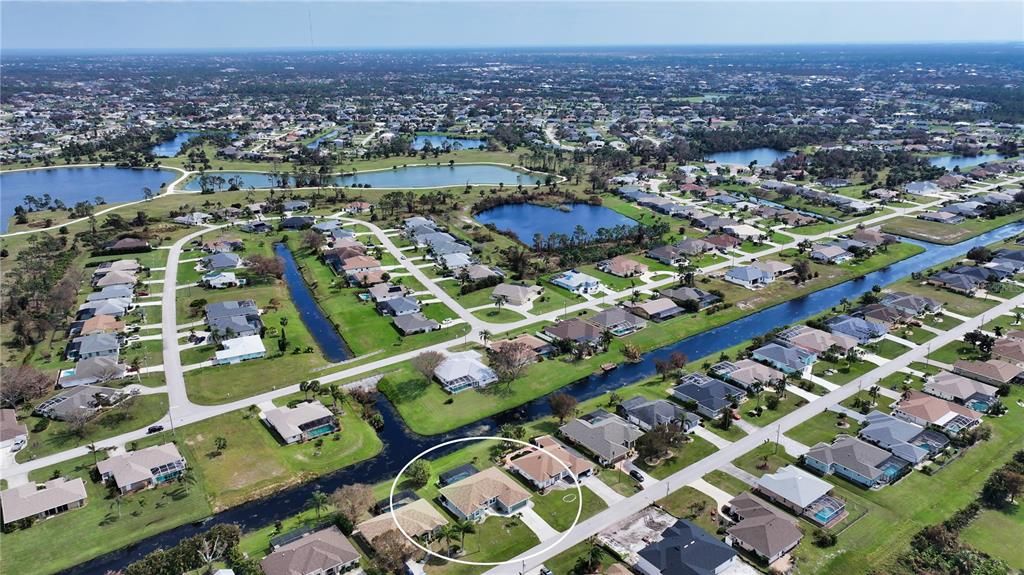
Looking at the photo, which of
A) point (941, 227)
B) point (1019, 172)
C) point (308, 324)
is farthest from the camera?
point (1019, 172)

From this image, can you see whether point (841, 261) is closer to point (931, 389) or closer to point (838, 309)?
point (838, 309)

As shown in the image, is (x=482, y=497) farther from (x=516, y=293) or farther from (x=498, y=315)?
(x=516, y=293)

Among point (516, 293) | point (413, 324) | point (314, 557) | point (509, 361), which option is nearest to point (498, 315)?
point (516, 293)

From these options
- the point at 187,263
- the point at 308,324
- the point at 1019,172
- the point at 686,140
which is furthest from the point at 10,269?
the point at 1019,172

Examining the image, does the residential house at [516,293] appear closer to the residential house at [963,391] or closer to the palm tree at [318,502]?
the palm tree at [318,502]

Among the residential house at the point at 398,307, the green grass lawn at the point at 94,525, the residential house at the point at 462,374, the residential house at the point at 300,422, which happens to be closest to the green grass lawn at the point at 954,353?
the residential house at the point at 462,374

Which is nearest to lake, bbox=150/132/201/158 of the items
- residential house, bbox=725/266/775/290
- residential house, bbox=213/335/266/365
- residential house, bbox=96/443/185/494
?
residential house, bbox=213/335/266/365
